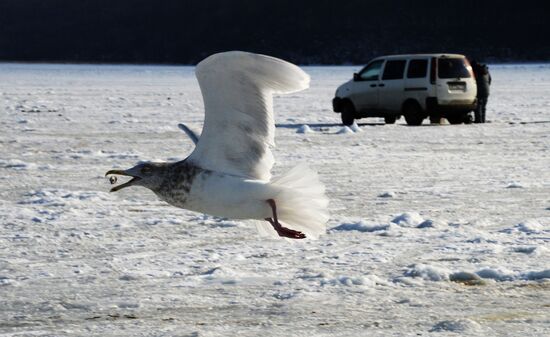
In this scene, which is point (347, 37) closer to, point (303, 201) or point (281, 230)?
point (303, 201)

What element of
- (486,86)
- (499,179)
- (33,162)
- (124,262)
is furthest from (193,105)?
(124,262)

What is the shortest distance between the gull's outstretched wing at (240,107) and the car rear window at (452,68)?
18.0 meters

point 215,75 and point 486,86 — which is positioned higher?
point 215,75

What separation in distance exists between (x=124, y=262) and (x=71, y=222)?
204cm

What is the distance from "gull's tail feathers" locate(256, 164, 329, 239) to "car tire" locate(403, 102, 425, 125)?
58.8 feet

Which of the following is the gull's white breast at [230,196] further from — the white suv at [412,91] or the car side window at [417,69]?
the car side window at [417,69]

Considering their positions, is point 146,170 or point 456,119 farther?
point 456,119

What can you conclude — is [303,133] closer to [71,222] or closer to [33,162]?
[33,162]

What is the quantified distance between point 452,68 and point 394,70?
137 cm

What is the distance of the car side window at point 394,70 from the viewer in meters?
26.4

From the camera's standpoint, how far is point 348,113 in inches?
1062

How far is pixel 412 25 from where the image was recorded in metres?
190

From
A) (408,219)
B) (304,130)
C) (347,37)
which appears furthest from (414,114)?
(347,37)

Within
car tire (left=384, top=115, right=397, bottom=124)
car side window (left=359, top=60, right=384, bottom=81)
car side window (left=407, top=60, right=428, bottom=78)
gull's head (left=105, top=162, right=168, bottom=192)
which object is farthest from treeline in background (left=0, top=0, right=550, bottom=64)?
gull's head (left=105, top=162, right=168, bottom=192)
